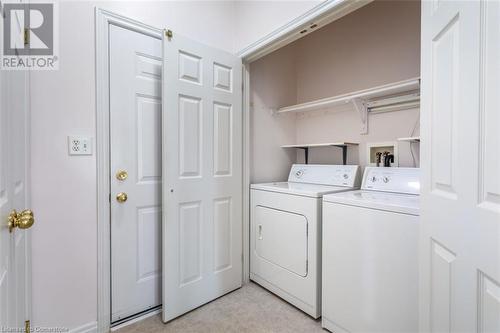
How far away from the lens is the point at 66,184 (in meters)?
1.43

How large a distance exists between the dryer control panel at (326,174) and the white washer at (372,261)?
342 mm

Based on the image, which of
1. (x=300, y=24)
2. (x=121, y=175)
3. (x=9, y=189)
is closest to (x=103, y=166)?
(x=121, y=175)

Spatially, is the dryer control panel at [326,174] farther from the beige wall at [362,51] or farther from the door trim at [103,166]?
the door trim at [103,166]

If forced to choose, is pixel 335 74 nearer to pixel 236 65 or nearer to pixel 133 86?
pixel 236 65

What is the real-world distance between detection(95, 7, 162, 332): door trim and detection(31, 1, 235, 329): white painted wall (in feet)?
0.09

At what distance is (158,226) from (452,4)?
6.39ft

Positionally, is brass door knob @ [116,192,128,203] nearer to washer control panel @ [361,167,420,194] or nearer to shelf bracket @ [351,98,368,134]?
washer control panel @ [361,167,420,194]

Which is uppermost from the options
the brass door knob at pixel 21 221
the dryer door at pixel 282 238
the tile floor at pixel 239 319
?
the brass door knob at pixel 21 221

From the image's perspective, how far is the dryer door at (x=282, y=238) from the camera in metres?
1.75

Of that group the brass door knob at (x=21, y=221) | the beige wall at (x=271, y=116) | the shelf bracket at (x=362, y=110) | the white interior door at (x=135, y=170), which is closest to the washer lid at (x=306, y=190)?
the beige wall at (x=271, y=116)

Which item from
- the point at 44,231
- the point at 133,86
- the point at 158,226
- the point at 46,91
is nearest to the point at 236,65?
the point at 133,86

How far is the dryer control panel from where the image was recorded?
6.64ft

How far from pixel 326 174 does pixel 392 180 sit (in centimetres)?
56

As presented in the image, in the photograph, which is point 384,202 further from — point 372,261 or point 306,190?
point 306,190
